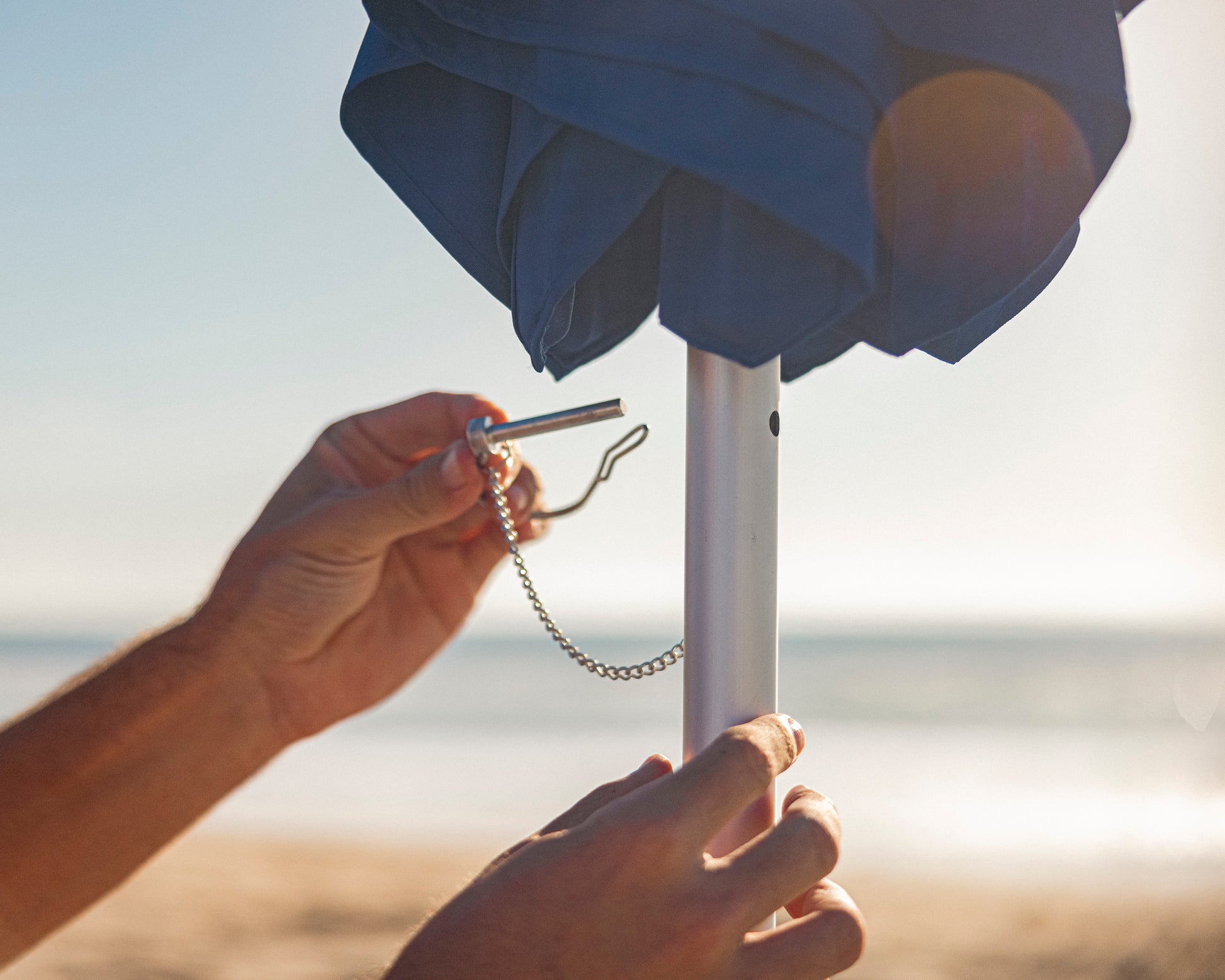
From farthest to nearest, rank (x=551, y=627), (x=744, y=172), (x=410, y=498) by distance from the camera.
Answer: (x=410, y=498), (x=551, y=627), (x=744, y=172)

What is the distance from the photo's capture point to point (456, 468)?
1.16 m

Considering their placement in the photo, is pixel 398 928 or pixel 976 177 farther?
pixel 398 928

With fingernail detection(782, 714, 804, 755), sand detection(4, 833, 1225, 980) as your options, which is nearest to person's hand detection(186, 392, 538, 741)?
fingernail detection(782, 714, 804, 755)

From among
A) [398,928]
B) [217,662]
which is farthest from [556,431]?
[398,928]

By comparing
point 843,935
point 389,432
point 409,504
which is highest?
point 389,432

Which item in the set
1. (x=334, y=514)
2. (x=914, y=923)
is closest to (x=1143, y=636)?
(x=914, y=923)

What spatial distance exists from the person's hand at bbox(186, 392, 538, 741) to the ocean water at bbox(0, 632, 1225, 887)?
4.28 metres

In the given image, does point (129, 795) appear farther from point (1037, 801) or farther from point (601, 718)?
point (601, 718)

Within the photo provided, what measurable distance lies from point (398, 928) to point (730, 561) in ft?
13.5

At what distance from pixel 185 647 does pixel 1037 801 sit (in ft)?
20.8

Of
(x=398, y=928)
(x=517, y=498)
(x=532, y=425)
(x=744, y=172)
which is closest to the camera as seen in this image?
(x=744, y=172)

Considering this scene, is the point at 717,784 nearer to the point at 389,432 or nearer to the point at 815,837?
the point at 815,837

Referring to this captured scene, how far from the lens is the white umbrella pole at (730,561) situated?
0.75m

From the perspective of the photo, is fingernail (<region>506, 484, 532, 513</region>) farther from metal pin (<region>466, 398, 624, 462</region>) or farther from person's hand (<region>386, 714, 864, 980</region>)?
person's hand (<region>386, 714, 864, 980</region>)
